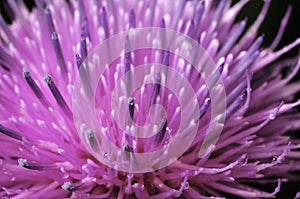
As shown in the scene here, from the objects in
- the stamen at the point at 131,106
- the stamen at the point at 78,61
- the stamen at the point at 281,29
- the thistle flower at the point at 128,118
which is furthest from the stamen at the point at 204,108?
the stamen at the point at 281,29

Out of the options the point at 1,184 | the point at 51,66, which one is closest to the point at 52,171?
the point at 1,184

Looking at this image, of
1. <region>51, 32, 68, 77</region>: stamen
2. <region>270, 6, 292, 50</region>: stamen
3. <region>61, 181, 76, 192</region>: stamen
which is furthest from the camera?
<region>270, 6, 292, 50</region>: stamen

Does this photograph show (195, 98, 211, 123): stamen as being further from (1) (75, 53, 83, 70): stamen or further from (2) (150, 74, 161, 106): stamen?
(1) (75, 53, 83, 70): stamen

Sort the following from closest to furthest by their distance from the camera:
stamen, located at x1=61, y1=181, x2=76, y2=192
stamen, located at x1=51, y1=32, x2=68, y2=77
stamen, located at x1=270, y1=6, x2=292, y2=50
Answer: stamen, located at x1=61, y1=181, x2=76, y2=192, stamen, located at x1=51, y1=32, x2=68, y2=77, stamen, located at x1=270, y1=6, x2=292, y2=50

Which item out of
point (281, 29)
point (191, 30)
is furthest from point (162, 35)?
point (281, 29)

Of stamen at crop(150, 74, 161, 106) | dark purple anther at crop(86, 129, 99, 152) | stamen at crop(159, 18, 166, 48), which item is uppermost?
stamen at crop(159, 18, 166, 48)

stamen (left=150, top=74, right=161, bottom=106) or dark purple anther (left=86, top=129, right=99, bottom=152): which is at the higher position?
stamen (left=150, top=74, right=161, bottom=106)

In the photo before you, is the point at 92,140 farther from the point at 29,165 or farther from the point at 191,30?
the point at 191,30

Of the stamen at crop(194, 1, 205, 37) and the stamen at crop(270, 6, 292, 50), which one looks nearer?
the stamen at crop(194, 1, 205, 37)

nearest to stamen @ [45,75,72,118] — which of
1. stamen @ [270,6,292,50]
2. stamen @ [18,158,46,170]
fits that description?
stamen @ [18,158,46,170]
